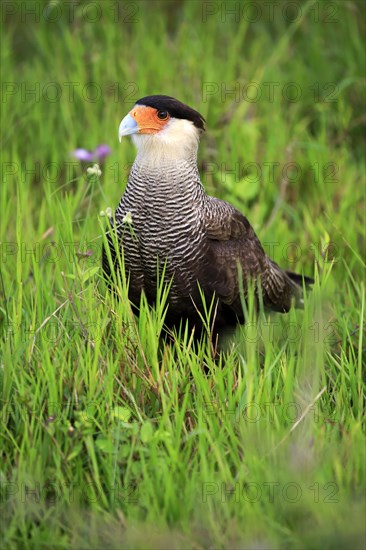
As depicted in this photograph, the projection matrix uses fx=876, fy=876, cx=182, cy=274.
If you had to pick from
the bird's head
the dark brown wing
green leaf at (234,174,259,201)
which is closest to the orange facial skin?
the bird's head

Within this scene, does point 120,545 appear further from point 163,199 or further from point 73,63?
point 73,63

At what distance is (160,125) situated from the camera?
12.4 ft

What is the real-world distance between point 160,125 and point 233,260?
2.22 ft

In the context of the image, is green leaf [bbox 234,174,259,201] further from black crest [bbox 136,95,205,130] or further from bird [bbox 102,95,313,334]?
black crest [bbox 136,95,205,130]

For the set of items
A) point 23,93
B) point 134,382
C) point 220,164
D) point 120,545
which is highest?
point 23,93

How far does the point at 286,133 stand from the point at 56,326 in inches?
114

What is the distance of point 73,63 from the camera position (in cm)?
623

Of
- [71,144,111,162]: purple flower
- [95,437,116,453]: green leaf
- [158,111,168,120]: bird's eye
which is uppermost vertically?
[158,111,168,120]: bird's eye

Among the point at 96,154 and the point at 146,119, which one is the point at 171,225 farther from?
the point at 96,154

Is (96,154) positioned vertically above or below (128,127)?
below

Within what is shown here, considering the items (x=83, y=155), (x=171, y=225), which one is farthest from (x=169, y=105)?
(x=83, y=155)

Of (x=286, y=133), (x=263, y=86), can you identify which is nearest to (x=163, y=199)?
(x=286, y=133)

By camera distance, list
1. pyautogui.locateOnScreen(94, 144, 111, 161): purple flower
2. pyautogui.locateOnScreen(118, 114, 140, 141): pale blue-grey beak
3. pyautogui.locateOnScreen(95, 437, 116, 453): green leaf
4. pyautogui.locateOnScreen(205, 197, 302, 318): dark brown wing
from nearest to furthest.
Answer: pyautogui.locateOnScreen(95, 437, 116, 453): green leaf → pyautogui.locateOnScreen(118, 114, 140, 141): pale blue-grey beak → pyautogui.locateOnScreen(205, 197, 302, 318): dark brown wing → pyautogui.locateOnScreen(94, 144, 111, 161): purple flower

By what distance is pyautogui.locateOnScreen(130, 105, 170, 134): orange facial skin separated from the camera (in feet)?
12.2
